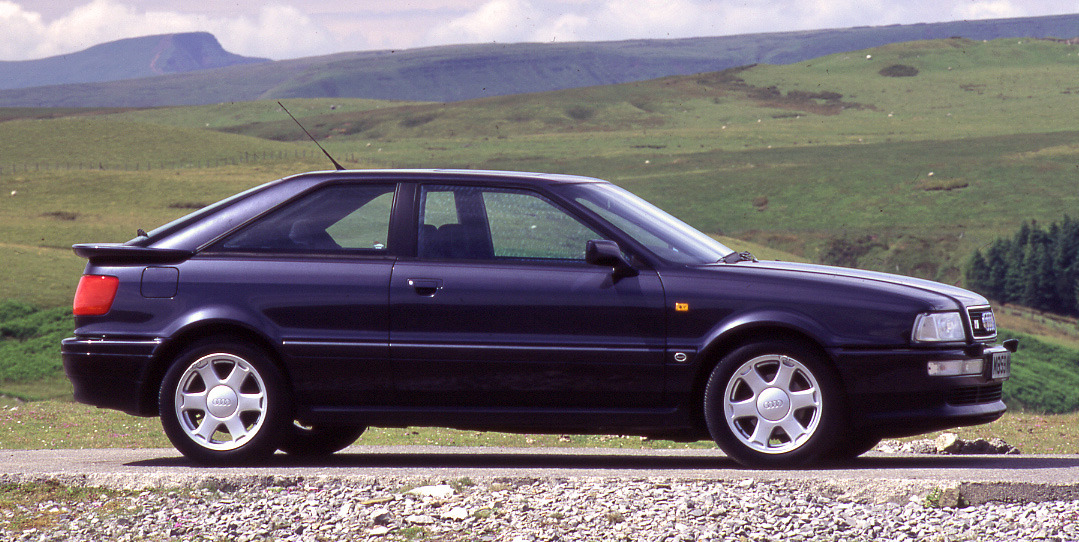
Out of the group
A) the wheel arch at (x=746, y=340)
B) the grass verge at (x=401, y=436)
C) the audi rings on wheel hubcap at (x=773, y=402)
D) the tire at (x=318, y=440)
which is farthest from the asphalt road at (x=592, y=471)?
the grass verge at (x=401, y=436)

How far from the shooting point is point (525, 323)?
21.6 feet

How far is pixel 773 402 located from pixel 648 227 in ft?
3.92

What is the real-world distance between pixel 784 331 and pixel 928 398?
82cm

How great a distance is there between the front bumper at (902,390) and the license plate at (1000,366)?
18 centimetres

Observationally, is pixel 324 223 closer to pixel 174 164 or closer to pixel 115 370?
pixel 115 370

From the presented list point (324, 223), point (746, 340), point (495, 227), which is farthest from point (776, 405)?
point (324, 223)

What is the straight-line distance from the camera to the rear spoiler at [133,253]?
7008 millimetres

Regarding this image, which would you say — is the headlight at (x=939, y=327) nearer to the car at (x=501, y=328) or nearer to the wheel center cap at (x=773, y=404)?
the car at (x=501, y=328)

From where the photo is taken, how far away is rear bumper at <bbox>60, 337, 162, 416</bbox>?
6.96 metres

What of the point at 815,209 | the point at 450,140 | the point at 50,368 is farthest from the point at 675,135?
the point at 50,368

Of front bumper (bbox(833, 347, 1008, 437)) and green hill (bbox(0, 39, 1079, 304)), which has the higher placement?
green hill (bbox(0, 39, 1079, 304))

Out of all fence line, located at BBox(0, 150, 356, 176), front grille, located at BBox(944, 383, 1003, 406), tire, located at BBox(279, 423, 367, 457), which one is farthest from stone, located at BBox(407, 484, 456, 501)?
fence line, located at BBox(0, 150, 356, 176)

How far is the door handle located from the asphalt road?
94 centimetres

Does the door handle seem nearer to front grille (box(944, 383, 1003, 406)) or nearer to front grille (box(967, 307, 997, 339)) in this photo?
front grille (box(944, 383, 1003, 406))
